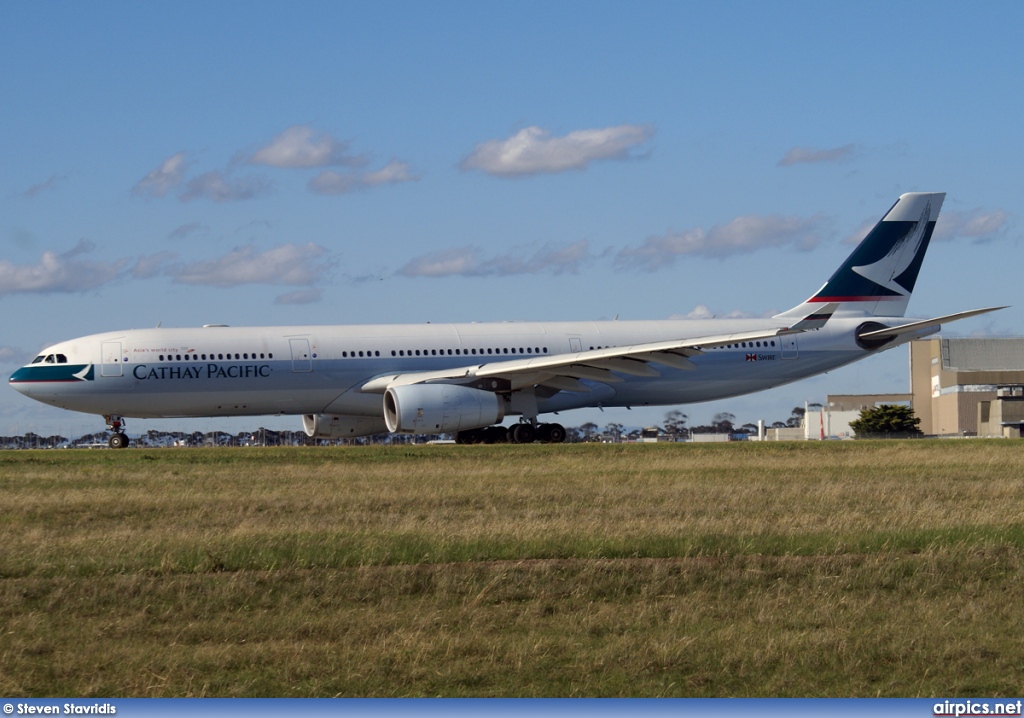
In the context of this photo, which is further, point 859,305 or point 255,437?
point 255,437

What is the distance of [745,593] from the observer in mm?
11258

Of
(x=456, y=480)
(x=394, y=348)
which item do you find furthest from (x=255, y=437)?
(x=456, y=480)

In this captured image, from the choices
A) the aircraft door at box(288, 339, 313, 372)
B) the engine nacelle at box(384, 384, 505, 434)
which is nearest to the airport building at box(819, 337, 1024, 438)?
the engine nacelle at box(384, 384, 505, 434)

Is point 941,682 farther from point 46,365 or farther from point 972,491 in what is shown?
point 46,365

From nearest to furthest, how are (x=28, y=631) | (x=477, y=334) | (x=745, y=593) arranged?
(x=28, y=631), (x=745, y=593), (x=477, y=334)

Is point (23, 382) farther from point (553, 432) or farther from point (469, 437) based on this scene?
point (553, 432)

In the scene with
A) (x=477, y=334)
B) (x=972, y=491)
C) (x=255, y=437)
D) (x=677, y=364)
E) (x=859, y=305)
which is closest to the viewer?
(x=972, y=491)

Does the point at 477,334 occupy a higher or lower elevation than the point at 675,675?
higher

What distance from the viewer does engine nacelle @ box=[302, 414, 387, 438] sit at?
37219 mm

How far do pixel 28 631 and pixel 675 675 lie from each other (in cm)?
497

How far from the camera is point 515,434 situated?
3641 cm

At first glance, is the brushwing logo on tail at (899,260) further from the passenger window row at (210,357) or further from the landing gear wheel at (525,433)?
the passenger window row at (210,357)

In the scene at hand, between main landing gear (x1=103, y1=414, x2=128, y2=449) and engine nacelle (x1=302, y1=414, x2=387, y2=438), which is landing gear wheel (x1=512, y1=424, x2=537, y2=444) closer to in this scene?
engine nacelle (x1=302, y1=414, x2=387, y2=438)
